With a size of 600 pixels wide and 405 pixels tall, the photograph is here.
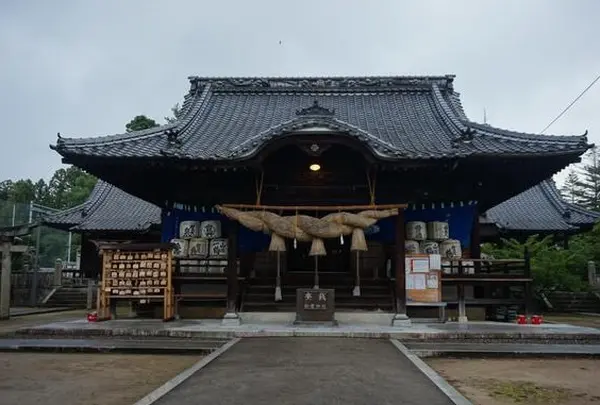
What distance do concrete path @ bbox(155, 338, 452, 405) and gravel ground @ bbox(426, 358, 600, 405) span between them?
27.1 inches

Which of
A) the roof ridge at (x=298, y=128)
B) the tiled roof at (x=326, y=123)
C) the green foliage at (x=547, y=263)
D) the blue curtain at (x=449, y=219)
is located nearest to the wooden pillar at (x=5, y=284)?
the tiled roof at (x=326, y=123)

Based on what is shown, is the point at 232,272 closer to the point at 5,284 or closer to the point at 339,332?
the point at 339,332

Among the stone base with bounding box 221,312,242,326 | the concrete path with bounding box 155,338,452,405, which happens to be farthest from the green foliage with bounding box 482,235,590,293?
the concrete path with bounding box 155,338,452,405

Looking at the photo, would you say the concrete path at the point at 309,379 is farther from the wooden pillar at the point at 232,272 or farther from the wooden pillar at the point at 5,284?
the wooden pillar at the point at 5,284

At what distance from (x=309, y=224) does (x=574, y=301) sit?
17494 millimetres

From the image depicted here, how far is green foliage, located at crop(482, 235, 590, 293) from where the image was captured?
74.2 feet

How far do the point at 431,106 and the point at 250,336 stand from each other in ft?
34.6

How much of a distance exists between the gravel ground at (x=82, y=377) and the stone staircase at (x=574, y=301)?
20.2 metres

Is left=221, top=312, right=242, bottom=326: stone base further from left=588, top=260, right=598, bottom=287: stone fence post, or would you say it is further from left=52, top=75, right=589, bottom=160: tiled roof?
left=588, top=260, right=598, bottom=287: stone fence post

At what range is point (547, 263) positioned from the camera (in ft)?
74.4

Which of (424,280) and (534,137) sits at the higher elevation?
(534,137)

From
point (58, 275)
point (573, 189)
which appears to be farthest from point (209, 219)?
point (573, 189)

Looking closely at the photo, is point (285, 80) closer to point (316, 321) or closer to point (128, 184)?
point (128, 184)

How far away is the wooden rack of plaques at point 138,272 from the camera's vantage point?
1276 cm
